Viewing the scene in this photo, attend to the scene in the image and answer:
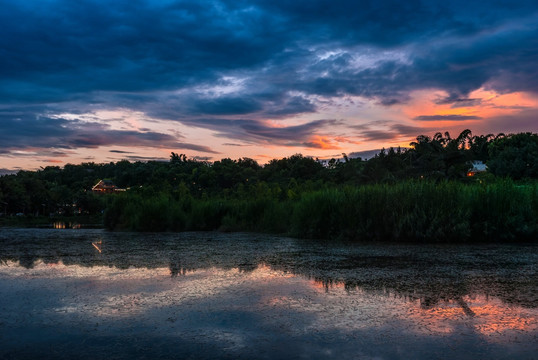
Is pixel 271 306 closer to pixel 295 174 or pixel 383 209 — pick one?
pixel 383 209

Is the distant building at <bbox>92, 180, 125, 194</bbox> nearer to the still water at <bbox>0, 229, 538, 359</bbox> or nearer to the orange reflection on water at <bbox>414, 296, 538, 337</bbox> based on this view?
the still water at <bbox>0, 229, 538, 359</bbox>

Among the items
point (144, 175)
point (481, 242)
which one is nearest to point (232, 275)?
point (481, 242)

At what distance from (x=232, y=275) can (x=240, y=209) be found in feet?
28.3

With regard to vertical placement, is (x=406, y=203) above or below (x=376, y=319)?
above

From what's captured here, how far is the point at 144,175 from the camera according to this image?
194ft

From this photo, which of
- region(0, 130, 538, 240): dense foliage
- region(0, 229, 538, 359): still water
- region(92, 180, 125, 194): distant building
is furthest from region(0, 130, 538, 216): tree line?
region(92, 180, 125, 194): distant building

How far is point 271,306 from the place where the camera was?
4.21m

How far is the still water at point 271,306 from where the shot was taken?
307cm

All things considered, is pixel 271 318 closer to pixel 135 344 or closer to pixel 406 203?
pixel 135 344

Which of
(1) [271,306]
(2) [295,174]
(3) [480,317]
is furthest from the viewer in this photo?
(2) [295,174]

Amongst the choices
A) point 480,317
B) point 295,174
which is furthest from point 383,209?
point 295,174

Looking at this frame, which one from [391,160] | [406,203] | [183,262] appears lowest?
[183,262]

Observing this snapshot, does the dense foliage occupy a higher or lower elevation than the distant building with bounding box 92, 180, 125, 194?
lower

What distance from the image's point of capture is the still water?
10.1 ft
